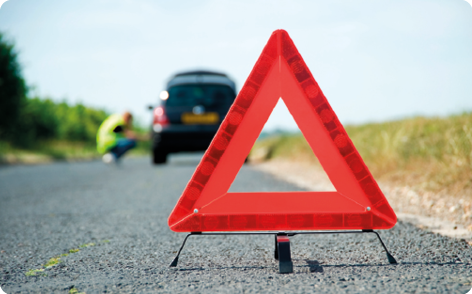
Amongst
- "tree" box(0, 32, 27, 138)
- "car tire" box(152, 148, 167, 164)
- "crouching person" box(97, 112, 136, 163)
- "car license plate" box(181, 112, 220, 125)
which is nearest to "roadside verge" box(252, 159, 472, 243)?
"car license plate" box(181, 112, 220, 125)

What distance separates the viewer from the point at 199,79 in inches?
395

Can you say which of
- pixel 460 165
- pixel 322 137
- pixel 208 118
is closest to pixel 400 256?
pixel 322 137

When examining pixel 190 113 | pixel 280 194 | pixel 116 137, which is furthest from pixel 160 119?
pixel 280 194

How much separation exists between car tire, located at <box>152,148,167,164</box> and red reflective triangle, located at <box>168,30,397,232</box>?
27.4ft

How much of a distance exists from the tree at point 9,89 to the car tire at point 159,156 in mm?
10260

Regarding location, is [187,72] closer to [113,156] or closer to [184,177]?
[184,177]

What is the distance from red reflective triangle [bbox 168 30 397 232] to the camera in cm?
245

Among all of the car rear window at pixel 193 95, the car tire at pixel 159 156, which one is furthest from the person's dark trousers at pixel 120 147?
the car rear window at pixel 193 95

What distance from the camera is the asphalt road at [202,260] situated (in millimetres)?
2186

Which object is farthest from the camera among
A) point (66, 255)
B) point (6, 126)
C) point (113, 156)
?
point (6, 126)

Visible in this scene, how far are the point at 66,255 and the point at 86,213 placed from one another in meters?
1.87

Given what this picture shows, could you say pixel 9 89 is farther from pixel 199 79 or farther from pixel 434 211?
pixel 434 211

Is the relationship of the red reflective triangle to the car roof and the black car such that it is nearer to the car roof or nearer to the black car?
the black car

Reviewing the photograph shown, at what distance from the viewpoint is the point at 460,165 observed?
493cm
